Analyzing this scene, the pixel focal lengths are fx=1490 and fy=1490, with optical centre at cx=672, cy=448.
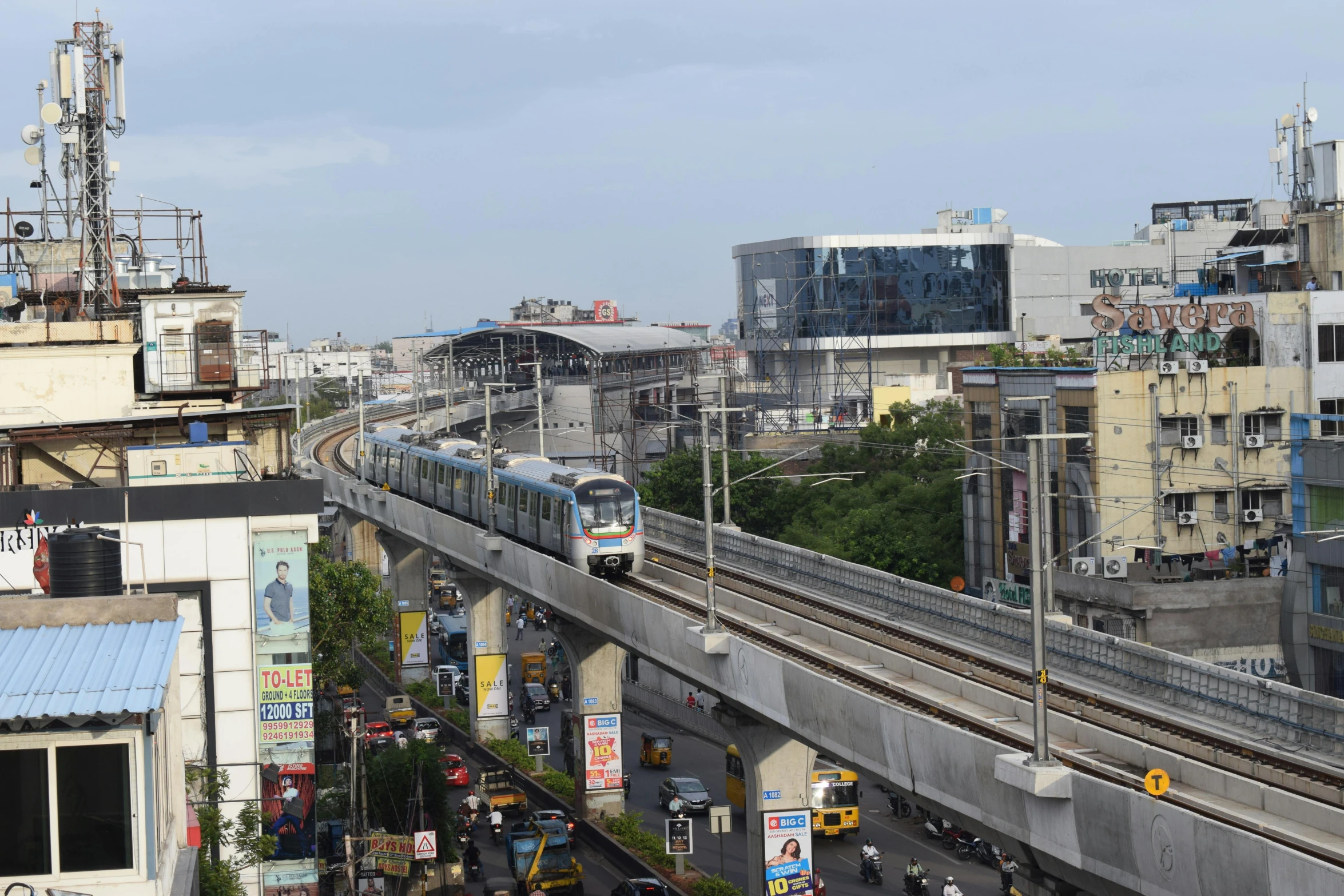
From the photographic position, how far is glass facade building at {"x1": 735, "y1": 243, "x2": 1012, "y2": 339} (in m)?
105

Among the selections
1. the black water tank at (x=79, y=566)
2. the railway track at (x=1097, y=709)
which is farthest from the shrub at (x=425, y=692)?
the black water tank at (x=79, y=566)

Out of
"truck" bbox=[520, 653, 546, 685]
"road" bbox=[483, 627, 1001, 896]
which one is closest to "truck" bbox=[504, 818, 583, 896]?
"road" bbox=[483, 627, 1001, 896]

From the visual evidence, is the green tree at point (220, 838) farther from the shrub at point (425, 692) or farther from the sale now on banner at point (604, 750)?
the shrub at point (425, 692)

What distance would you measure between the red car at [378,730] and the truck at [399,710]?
1.79 m

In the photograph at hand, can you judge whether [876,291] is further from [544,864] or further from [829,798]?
[544,864]

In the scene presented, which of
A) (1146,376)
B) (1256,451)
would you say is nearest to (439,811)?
(1146,376)

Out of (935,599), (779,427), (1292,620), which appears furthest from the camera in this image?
(779,427)

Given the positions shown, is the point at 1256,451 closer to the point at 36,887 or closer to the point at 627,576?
the point at 627,576

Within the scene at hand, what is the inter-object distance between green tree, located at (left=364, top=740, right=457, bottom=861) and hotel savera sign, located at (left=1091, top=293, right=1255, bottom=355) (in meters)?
30.4

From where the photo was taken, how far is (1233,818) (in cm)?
1947

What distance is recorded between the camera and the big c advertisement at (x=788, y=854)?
29922 mm

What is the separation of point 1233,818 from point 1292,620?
2698 cm

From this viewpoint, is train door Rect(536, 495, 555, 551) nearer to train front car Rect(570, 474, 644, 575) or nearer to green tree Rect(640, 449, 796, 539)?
train front car Rect(570, 474, 644, 575)

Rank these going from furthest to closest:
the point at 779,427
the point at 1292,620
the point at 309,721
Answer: the point at 779,427, the point at 1292,620, the point at 309,721
